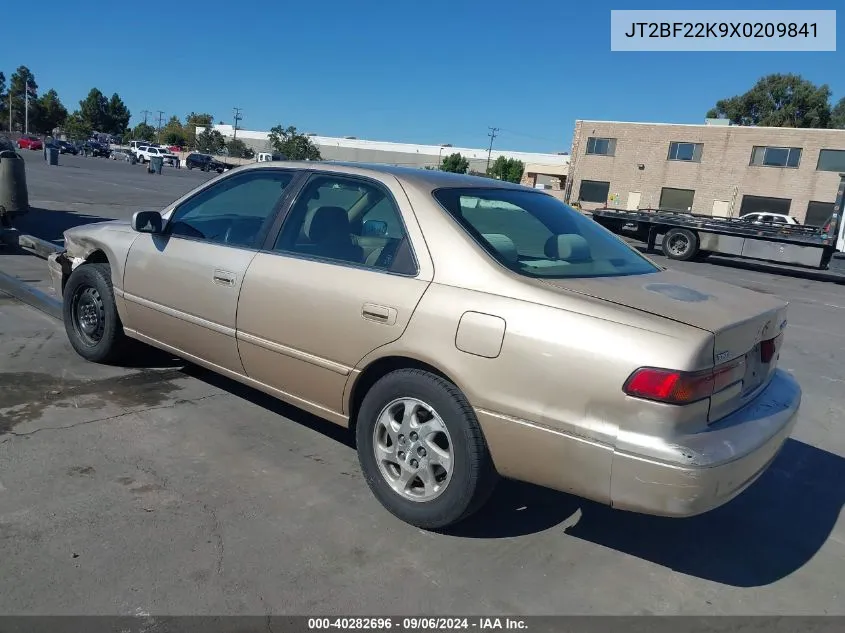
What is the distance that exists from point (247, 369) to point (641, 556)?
2.26 m

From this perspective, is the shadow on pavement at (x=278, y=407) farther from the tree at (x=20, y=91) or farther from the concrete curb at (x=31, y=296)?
the tree at (x=20, y=91)

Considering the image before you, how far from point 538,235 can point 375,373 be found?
1218 mm

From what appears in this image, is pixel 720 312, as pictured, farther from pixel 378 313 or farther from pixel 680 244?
pixel 680 244

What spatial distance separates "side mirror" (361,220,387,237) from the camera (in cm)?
346

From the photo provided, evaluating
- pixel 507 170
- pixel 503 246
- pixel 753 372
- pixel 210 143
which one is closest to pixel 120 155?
pixel 210 143

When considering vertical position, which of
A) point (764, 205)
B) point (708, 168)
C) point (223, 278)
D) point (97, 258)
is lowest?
point (97, 258)

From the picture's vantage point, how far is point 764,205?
134 ft

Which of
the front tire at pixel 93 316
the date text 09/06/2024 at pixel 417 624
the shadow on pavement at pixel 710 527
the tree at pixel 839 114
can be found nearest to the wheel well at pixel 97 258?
the front tire at pixel 93 316

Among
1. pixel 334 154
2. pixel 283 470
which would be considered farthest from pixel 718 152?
pixel 334 154

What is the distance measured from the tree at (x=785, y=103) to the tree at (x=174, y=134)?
265ft

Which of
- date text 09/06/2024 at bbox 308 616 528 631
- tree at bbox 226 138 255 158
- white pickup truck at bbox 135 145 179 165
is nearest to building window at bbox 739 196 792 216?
date text 09/06/2024 at bbox 308 616 528 631

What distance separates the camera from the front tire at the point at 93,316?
15.5ft

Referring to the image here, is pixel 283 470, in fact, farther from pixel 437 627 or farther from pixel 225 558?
pixel 437 627

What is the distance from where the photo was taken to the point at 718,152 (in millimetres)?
41594
